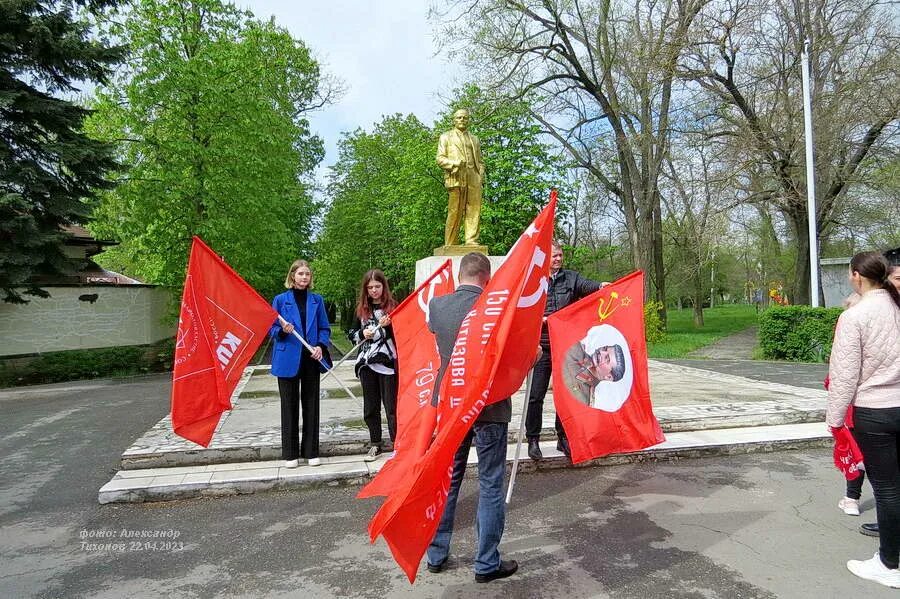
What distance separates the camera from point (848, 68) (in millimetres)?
17359

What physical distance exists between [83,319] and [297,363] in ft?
51.4

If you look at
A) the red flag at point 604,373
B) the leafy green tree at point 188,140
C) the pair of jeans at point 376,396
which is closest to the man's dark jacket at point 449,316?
the red flag at point 604,373

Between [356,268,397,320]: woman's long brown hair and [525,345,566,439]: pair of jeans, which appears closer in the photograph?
[525,345,566,439]: pair of jeans

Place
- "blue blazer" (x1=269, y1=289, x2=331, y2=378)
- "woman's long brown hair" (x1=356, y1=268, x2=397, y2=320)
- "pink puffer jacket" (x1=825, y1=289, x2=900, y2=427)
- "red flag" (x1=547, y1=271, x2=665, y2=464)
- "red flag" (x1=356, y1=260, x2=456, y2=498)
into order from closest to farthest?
"pink puffer jacket" (x1=825, y1=289, x2=900, y2=427)
"red flag" (x1=356, y1=260, x2=456, y2=498)
"red flag" (x1=547, y1=271, x2=665, y2=464)
"blue blazer" (x1=269, y1=289, x2=331, y2=378)
"woman's long brown hair" (x1=356, y1=268, x2=397, y2=320)

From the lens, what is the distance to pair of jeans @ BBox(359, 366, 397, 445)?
19.3 ft

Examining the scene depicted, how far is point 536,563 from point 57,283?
60.5 ft

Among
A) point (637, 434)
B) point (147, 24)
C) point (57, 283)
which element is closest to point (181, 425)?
point (637, 434)

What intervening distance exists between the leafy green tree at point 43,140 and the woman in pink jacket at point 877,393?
1539 cm

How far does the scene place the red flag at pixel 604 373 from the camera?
4699 millimetres

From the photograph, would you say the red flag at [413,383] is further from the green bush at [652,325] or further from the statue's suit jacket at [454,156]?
the green bush at [652,325]

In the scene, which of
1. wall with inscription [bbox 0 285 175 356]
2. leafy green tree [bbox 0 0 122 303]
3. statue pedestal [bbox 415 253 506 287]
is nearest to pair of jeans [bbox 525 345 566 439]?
statue pedestal [bbox 415 253 506 287]

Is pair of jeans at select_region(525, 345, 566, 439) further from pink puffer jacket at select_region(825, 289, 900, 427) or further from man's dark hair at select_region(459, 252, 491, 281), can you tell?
pink puffer jacket at select_region(825, 289, 900, 427)

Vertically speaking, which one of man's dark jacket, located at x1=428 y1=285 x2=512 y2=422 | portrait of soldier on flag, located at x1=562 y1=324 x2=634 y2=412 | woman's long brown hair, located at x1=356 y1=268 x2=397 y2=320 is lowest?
portrait of soldier on flag, located at x1=562 y1=324 x2=634 y2=412

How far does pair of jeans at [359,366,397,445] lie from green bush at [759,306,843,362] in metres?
13.0
